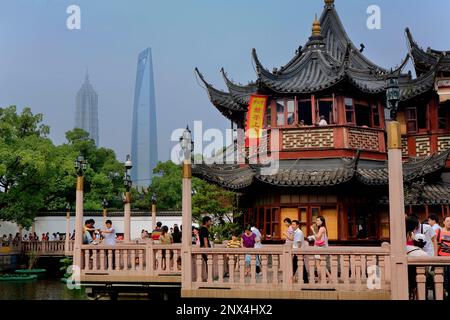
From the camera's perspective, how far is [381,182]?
16.5 m

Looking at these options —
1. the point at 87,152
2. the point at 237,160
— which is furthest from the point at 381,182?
the point at 87,152

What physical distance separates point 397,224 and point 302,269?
6.32ft

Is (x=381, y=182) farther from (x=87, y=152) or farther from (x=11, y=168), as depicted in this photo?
(x=87, y=152)

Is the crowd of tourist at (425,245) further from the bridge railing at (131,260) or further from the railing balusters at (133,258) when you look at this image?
the railing balusters at (133,258)

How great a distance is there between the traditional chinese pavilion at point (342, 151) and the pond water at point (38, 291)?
9.57 m

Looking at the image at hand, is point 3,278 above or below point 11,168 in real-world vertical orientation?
below

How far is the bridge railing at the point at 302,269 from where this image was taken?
8.91 metres

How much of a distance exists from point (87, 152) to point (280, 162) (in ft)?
92.7

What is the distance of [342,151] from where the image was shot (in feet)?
55.1

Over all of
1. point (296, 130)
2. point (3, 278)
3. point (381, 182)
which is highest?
point (296, 130)

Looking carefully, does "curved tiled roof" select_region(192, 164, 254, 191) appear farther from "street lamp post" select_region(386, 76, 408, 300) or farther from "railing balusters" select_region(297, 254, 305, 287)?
"street lamp post" select_region(386, 76, 408, 300)

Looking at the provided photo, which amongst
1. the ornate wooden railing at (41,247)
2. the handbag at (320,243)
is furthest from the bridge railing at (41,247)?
the handbag at (320,243)

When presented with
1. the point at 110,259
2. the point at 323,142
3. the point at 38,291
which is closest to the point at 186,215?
the point at 110,259

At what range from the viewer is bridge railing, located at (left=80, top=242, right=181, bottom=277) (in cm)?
1155
